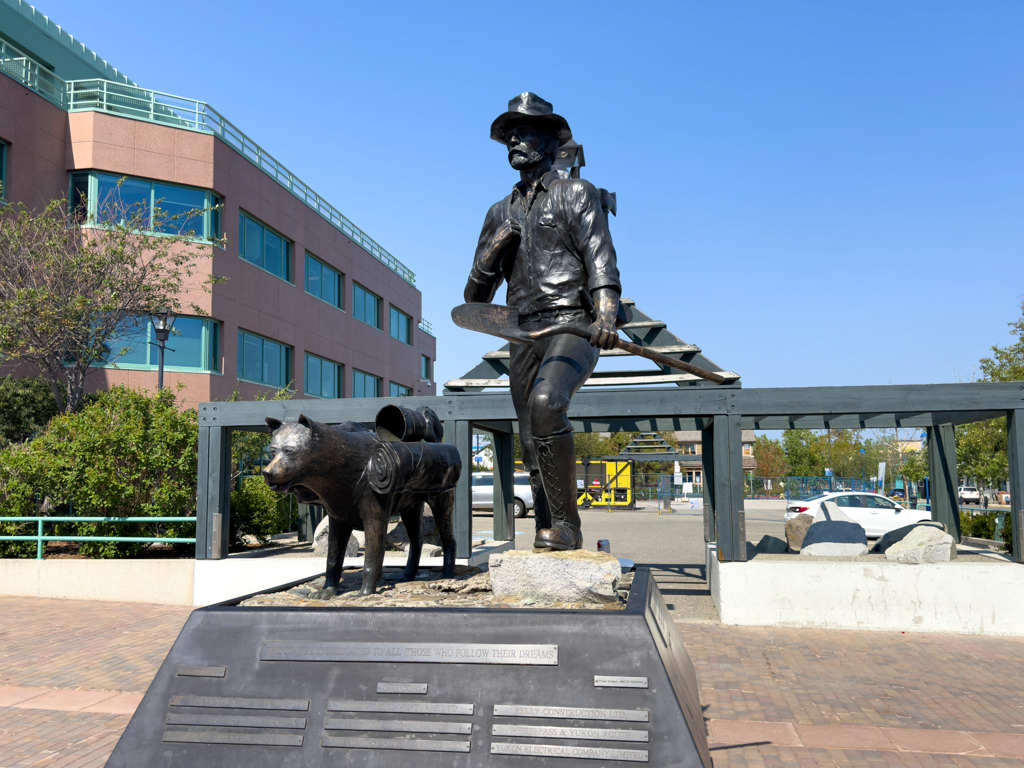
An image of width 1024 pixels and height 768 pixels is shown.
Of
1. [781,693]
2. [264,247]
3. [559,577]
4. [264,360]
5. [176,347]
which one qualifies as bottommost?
[781,693]

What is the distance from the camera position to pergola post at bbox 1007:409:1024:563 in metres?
8.75

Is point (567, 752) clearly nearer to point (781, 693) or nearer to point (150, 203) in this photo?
point (781, 693)

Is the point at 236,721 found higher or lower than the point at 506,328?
lower

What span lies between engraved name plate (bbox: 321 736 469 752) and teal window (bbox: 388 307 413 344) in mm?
32387

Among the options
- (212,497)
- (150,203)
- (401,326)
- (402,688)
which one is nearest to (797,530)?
(212,497)

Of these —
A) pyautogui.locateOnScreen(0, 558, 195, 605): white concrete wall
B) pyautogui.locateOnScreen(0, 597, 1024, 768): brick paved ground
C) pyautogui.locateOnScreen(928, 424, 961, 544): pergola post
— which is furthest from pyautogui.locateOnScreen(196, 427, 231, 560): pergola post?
pyautogui.locateOnScreen(928, 424, 961, 544): pergola post

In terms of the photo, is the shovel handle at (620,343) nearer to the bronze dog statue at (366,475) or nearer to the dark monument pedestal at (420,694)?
the bronze dog statue at (366,475)

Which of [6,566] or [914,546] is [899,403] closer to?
[914,546]

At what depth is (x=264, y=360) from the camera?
935 inches

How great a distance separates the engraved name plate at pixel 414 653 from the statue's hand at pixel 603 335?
51.0 inches

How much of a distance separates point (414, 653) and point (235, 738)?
0.64m

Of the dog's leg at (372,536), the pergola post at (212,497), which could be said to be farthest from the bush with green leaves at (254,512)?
the dog's leg at (372,536)

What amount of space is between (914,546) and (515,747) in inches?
308

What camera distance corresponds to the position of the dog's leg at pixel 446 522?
416 centimetres
